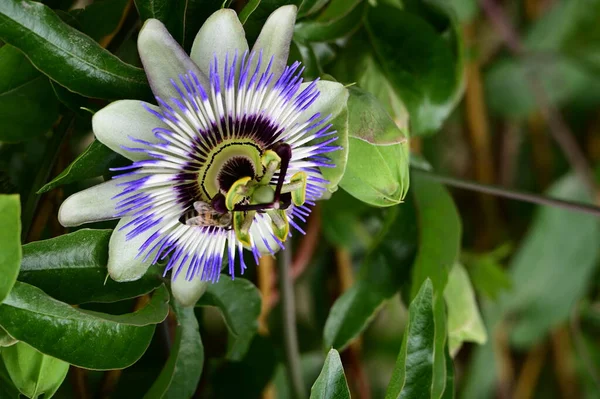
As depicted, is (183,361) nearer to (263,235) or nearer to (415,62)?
(263,235)

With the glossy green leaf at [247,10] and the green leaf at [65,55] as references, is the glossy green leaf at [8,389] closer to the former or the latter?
the green leaf at [65,55]

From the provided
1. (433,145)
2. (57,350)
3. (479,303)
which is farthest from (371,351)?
(57,350)

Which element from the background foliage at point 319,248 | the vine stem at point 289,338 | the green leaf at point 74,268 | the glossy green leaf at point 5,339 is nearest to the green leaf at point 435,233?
A: the background foliage at point 319,248

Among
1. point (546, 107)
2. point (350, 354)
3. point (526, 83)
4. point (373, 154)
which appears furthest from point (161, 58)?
point (526, 83)

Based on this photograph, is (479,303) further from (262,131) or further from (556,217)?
(262,131)

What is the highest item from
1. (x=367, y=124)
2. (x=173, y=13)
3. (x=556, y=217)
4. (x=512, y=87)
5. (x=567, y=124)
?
(x=173, y=13)

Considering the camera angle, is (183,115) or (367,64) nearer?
(183,115)

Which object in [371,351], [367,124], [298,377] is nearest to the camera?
[367,124]
